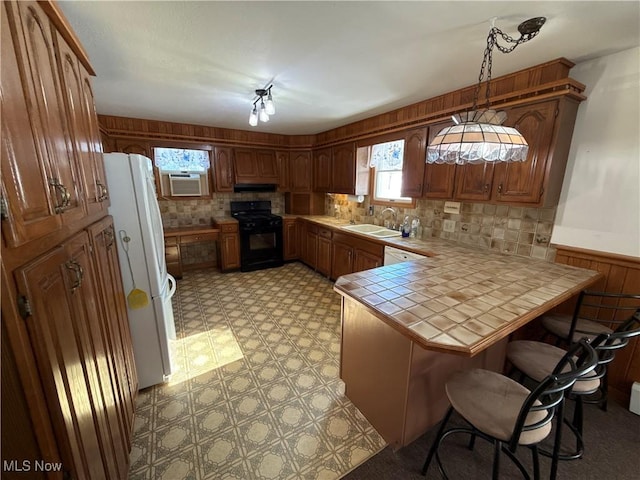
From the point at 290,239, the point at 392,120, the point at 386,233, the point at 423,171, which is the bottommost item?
the point at 290,239

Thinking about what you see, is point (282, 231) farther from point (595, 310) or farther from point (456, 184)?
point (595, 310)

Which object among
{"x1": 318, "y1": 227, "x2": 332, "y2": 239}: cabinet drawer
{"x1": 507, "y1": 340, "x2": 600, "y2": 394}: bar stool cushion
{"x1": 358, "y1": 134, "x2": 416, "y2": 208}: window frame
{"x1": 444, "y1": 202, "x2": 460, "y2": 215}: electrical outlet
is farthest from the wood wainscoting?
{"x1": 318, "y1": 227, "x2": 332, "y2": 239}: cabinet drawer

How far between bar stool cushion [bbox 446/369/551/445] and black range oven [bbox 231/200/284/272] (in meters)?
3.61

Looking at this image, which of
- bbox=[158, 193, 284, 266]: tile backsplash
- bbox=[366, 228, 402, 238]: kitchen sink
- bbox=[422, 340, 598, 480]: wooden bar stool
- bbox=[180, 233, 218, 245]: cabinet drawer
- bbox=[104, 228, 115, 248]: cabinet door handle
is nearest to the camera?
bbox=[422, 340, 598, 480]: wooden bar stool

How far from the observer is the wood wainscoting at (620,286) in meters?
1.80

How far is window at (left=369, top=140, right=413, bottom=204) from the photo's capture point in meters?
3.41

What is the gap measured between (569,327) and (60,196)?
285cm

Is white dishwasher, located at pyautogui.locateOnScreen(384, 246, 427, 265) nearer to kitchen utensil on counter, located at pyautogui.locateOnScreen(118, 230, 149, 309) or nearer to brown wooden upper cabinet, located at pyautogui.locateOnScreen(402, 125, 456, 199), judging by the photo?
brown wooden upper cabinet, located at pyautogui.locateOnScreen(402, 125, 456, 199)

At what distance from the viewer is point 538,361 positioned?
1.51m

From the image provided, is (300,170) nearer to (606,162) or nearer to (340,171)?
(340,171)

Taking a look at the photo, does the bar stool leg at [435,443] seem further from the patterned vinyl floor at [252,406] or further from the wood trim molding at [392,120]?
the wood trim molding at [392,120]

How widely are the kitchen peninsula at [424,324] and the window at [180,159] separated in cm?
360

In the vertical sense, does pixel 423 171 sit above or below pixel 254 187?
above

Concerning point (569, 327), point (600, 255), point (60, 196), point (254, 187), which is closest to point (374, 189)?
point (254, 187)
